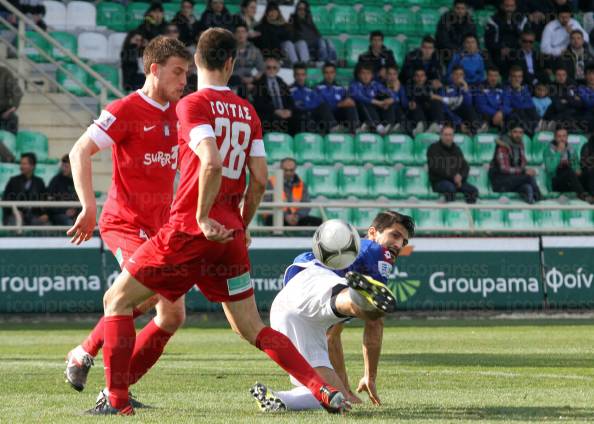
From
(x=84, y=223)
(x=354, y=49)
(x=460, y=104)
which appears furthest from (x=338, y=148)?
(x=84, y=223)

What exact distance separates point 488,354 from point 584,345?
1673 millimetres

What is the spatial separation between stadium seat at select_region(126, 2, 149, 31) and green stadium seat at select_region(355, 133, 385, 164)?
404 cm

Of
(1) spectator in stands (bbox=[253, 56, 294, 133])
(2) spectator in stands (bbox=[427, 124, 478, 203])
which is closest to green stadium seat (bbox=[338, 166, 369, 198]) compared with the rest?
(2) spectator in stands (bbox=[427, 124, 478, 203])

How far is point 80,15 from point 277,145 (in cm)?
468

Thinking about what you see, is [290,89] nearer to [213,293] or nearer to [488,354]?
[488,354]

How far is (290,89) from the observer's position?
69.7 ft

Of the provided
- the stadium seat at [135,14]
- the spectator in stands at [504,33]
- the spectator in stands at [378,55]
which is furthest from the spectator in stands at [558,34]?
the stadium seat at [135,14]

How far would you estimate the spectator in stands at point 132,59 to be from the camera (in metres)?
20.5

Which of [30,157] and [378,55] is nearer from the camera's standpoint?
[30,157]

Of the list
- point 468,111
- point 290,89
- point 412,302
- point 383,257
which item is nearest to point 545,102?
point 468,111

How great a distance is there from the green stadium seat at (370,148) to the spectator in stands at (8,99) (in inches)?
235

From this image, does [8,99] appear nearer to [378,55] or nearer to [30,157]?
[30,157]

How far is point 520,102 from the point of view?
23.1 m

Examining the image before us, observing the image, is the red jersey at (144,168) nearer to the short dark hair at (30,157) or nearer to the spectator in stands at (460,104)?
the short dark hair at (30,157)
